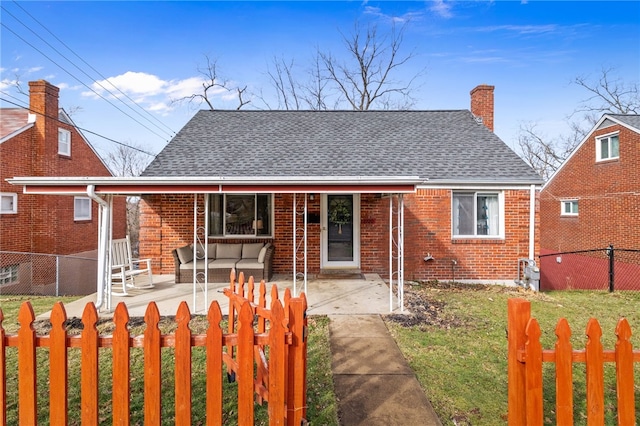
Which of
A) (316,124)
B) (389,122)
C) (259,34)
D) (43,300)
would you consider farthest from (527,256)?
(259,34)

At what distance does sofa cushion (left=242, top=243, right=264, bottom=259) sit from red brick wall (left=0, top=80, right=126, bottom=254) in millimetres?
10077

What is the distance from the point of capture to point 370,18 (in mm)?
23609

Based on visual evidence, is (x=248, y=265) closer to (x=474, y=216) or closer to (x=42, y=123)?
(x=474, y=216)

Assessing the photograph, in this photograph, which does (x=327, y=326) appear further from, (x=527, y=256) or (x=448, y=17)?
(x=448, y=17)

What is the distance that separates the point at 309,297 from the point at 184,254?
11.5 ft

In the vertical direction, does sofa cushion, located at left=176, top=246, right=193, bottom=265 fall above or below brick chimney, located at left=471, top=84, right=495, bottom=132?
below

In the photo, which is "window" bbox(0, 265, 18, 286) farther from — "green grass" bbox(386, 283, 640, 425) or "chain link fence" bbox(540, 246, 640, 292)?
"chain link fence" bbox(540, 246, 640, 292)

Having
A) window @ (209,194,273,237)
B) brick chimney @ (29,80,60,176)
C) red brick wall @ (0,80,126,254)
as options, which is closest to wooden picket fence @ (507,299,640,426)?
window @ (209,194,273,237)

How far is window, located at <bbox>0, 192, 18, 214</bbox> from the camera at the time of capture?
1266 centimetres

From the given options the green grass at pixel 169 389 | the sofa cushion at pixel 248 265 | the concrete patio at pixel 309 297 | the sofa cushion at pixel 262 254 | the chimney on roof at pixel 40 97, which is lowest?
the green grass at pixel 169 389

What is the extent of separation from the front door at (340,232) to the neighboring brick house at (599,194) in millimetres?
11507

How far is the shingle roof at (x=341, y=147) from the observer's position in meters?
8.96

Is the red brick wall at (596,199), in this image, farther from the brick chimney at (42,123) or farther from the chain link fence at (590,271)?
the brick chimney at (42,123)

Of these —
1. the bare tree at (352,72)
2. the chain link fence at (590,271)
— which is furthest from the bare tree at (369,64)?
the chain link fence at (590,271)
